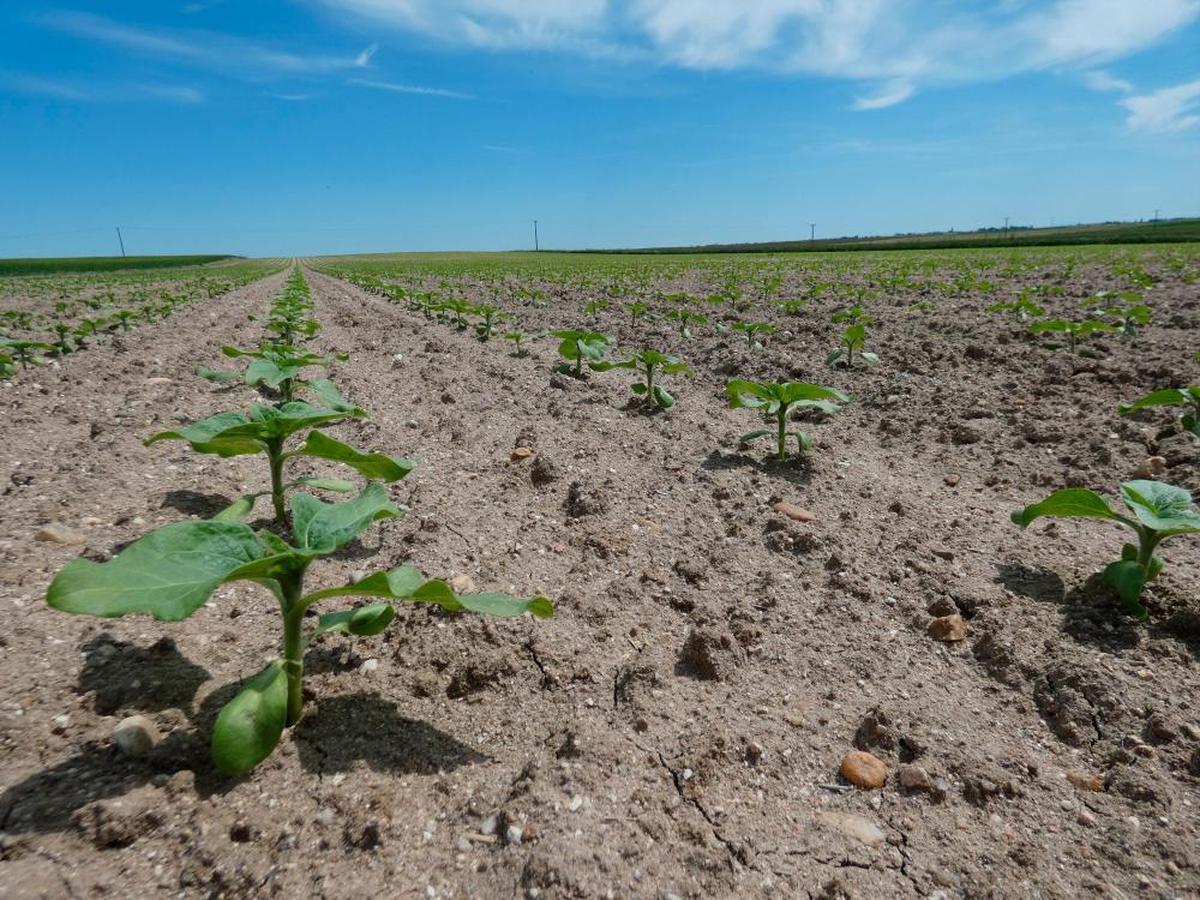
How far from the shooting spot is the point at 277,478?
297cm

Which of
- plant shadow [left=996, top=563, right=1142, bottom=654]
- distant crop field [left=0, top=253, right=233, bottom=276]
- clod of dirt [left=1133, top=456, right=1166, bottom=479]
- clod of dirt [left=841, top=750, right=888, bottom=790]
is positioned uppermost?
distant crop field [left=0, top=253, right=233, bottom=276]

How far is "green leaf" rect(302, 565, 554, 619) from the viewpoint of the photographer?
1.52 metres

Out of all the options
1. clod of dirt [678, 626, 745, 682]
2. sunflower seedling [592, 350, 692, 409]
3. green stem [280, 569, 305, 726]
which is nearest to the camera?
green stem [280, 569, 305, 726]

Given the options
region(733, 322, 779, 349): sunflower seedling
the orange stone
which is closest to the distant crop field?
region(733, 322, 779, 349): sunflower seedling

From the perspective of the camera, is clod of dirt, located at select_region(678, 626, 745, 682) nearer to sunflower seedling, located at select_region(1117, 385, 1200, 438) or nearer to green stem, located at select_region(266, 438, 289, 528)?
green stem, located at select_region(266, 438, 289, 528)

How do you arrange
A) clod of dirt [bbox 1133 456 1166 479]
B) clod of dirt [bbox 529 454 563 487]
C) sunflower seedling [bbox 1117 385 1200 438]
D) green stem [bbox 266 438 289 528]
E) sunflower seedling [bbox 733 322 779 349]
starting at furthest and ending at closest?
sunflower seedling [bbox 733 322 779 349] < clod of dirt [bbox 529 454 563 487] < clod of dirt [bbox 1133 456 1166 479] < sunflower seedling [bbox 1117 385 1200 438] < green stem [bbox 266 438 289 528]

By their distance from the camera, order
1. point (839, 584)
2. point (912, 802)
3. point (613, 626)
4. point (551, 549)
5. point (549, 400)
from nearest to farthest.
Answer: point (912, 802) < point (613, 626) < point (839, 584) < point (551, 549) < point (549, 400)

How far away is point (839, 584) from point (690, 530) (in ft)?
2.44

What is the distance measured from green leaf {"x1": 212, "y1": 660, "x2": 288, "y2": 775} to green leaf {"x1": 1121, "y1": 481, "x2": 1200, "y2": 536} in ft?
8.84

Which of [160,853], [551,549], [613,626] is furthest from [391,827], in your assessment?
[551,549]

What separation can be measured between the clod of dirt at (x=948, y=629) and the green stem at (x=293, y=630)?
206cm

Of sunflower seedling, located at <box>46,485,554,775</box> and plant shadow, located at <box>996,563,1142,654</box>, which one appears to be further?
plant shadow, located at <box>996,563,1142,654</box>

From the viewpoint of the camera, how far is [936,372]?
237 inches

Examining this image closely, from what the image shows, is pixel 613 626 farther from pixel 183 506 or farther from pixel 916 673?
pixel 183 506
